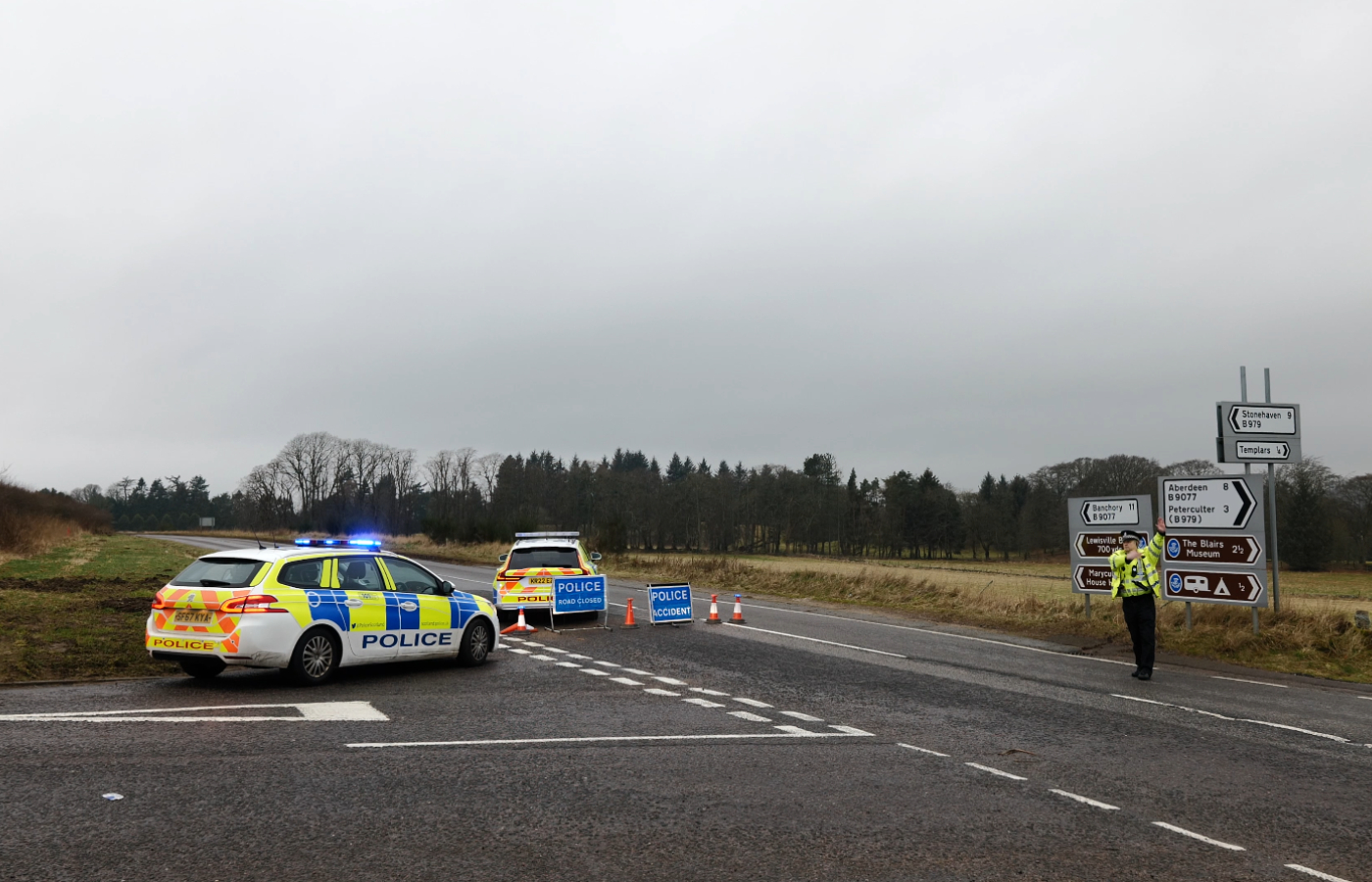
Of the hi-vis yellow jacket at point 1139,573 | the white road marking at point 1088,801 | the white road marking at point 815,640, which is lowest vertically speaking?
the white road marking at point 815,640

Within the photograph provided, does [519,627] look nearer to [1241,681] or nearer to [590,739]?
[590,739]

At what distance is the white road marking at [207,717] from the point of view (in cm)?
930

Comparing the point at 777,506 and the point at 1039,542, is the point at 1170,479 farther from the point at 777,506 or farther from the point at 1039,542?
the point at 777,506

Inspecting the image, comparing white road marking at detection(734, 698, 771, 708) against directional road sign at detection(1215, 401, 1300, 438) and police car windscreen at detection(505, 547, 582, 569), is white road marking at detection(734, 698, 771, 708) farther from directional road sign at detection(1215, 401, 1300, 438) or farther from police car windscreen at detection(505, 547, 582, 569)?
directional road sign at detection(1215, 401, 1300, 438)

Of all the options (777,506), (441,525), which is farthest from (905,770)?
(777,506)

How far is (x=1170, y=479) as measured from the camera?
18.1m

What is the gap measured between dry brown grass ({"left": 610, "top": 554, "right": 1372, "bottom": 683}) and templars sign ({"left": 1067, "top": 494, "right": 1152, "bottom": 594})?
2.63 ft

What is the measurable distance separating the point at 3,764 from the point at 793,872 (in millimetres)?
5728

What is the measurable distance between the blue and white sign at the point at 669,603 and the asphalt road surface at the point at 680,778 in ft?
21.9

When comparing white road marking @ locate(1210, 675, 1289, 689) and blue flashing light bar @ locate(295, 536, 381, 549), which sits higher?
blue flashing light bar @ locate(295, 536, 381, 549)

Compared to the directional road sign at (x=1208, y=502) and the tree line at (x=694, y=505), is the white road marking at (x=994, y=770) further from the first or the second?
the tree line at (x=694, y=505)

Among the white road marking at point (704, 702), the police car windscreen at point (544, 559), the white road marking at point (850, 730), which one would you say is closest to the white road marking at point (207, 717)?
the white road marking at point (704, 702)

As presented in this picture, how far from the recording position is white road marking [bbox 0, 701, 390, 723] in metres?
9.30

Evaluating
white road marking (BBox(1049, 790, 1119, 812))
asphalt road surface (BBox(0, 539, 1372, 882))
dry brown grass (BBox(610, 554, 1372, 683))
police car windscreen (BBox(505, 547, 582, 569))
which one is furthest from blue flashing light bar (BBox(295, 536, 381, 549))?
dry brown grass (BBox(610, 554, 1372, 683))
